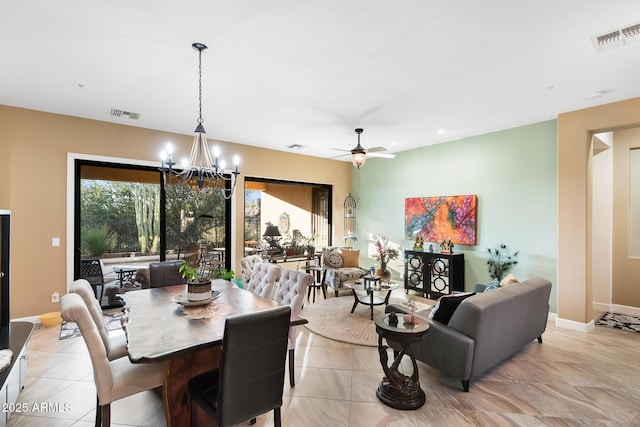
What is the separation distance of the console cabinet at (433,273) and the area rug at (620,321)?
1945 millimetres

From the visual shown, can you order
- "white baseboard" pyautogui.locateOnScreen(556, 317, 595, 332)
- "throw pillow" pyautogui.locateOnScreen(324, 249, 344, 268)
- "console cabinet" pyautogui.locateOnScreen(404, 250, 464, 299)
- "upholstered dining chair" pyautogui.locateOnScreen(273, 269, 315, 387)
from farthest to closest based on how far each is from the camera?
"throw pillow" pyautogui.locateOnScreen(324, 249, 344, 268)
"console cabinet" pyautogui.locateOnScreen(404, 250, 464, 299)
"white baseboard" pyautogui.locateOnScreen(556, 317, 595, 332)
"upholstered dining chair" pyautogui.locateOnScreen(273, 269, 315, 387)

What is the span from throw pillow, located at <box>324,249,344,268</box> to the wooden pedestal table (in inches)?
137

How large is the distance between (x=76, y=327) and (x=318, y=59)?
4.68 meters

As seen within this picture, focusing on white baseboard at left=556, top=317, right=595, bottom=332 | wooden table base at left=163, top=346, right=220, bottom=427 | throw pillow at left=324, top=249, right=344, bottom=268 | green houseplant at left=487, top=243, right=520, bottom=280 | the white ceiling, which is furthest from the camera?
throw pillow at left=324, top=249, right=344, bottom=268

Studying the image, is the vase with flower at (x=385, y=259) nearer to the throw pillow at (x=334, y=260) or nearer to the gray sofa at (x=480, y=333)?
the throw pillow at (x=334, y=260)

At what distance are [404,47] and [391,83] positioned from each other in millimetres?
709

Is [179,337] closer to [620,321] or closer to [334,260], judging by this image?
[334,260]

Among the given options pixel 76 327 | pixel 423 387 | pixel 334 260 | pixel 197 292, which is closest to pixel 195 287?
pixel 197 292

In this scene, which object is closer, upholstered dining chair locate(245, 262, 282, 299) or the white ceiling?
the white ceiling

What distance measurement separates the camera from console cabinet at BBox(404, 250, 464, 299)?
5.41 metres

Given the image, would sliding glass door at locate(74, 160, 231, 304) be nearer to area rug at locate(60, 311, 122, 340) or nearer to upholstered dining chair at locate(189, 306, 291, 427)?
area rug at locate(60, 311, 122, 340)

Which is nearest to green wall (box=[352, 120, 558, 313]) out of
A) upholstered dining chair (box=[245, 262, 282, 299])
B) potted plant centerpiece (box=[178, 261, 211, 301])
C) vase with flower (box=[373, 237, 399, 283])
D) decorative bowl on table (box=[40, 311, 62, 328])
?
vase with flower (box=[373, 237, 399, 283])

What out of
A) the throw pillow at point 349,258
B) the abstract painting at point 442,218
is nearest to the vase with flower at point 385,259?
the throw pillow at point 349,258

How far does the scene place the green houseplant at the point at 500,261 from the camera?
197 inches
